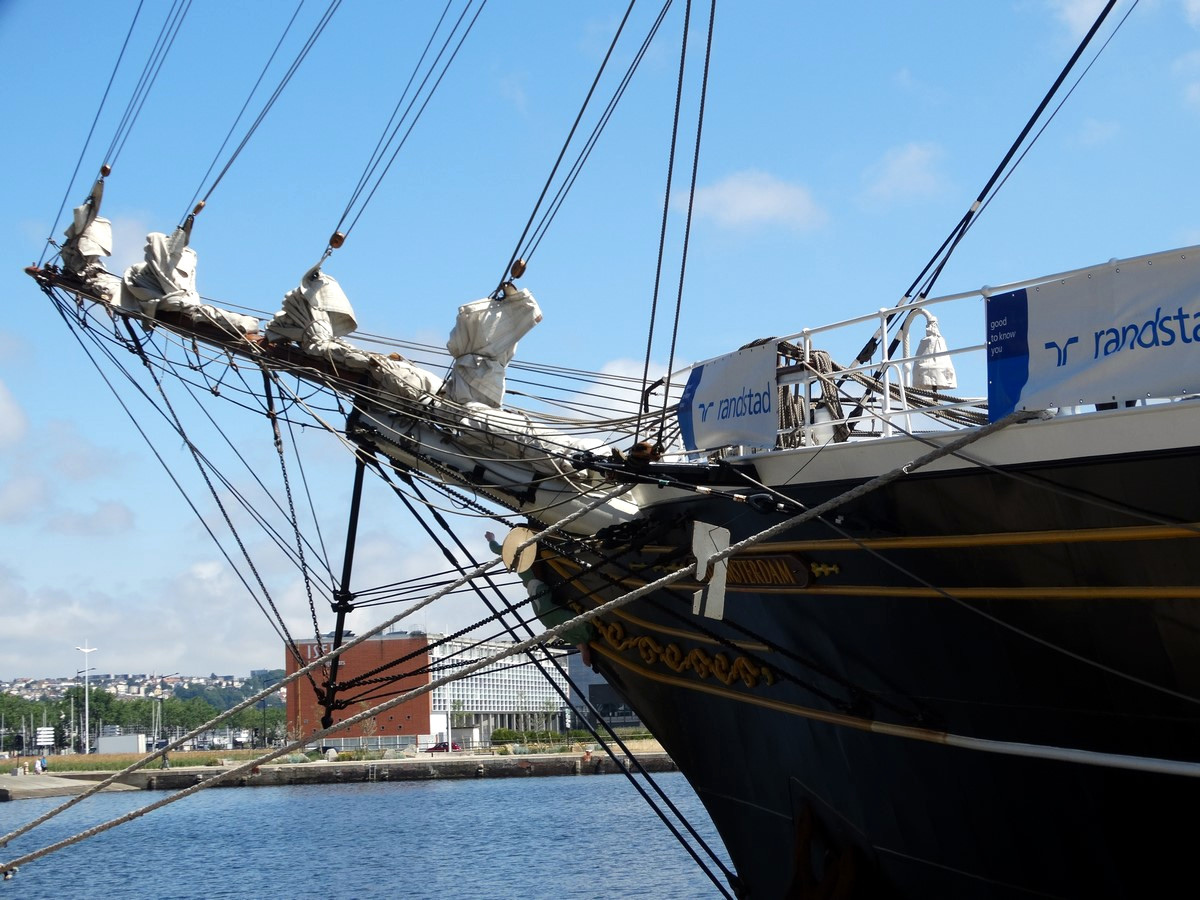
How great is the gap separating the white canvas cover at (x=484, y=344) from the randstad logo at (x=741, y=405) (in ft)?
7.95

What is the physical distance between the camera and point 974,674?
24.2ft

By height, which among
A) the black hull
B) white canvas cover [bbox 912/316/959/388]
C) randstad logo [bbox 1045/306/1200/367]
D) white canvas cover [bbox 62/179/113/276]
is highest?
white canvas cover [bbox 62/179/113/276]

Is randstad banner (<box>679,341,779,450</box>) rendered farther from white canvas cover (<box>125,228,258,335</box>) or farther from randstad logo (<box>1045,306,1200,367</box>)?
white canvas cover (<box>125,228,258,335</box>)

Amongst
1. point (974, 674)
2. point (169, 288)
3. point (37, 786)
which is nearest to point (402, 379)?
point (169, 288)

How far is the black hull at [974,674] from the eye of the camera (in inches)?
258

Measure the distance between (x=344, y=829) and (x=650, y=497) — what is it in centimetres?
3090

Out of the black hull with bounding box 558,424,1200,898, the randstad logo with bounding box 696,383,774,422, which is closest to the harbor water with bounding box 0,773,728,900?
the black hull with bounding box 558,424,1200,898

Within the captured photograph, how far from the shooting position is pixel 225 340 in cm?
1159

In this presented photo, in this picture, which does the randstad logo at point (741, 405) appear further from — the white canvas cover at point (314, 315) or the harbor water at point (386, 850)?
the harbor water at point (386, 850)

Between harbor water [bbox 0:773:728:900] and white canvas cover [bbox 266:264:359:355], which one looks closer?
white canvas cover [bbox 266:264:359:355]

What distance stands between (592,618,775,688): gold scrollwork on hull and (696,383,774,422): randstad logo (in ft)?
5.74

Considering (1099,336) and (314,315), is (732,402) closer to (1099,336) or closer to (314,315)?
(1099,336)

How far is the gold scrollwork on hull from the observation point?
358 inches

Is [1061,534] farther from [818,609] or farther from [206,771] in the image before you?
[206,771]
